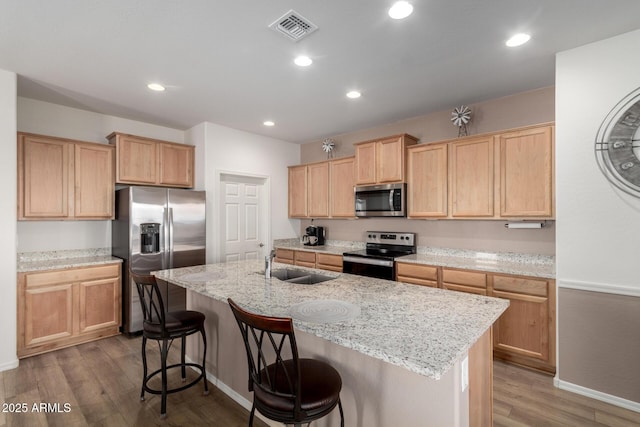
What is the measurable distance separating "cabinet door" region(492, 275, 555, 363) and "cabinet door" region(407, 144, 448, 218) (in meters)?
1.08

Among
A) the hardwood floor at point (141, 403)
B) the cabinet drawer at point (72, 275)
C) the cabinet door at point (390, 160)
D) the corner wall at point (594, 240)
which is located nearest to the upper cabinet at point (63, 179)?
the cabinet drawer at point (72, 275)

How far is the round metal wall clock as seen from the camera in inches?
85.8

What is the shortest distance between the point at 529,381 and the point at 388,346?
88.9 inches

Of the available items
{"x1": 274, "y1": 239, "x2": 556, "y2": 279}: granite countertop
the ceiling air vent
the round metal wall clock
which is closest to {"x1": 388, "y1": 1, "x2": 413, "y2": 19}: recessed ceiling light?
the ceiling air vent

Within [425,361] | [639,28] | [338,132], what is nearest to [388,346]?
[425,361]

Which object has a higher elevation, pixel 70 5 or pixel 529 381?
pixel 70 5

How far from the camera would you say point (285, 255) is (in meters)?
5.05

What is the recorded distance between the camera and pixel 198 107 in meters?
3.72

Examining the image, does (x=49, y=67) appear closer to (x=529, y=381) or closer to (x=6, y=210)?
(x=6, y=210)

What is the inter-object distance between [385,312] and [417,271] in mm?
1994

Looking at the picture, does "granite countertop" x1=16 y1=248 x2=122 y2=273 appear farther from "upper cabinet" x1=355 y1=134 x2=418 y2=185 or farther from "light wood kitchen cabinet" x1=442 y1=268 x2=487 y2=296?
"light wood kitchen cabinet" x1=442 y1=268 x2=487 y2=296

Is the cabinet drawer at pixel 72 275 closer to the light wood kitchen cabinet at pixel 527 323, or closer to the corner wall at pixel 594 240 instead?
the light wood kitchen cabinet at pixel 527 323

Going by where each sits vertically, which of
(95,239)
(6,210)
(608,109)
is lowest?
(95,239)

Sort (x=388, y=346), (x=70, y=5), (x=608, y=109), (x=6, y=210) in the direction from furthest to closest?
(x=6, y=210) → (x=608, y=109) → (x=70, y=5) → (x=388, y=346)
